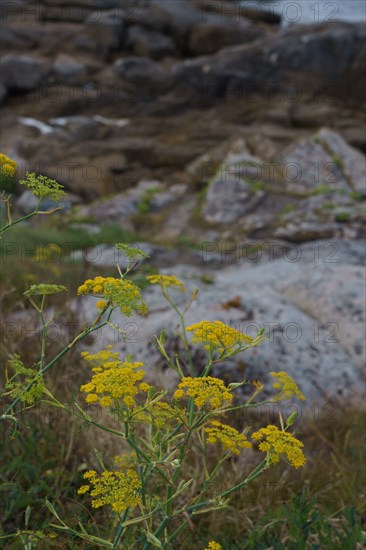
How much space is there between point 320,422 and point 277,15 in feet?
61.3

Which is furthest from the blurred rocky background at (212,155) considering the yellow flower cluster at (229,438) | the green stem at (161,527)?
the green stem at (161,527)

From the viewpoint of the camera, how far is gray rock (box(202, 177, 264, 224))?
291 inches

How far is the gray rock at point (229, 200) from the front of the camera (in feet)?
24.3

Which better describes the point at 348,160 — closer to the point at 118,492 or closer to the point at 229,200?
the point at 229,200

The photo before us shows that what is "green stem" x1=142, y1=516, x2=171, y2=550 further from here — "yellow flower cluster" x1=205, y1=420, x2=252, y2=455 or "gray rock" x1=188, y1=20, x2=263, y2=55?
"gray rock" x1=188, y1=20, x2=263, y2=55

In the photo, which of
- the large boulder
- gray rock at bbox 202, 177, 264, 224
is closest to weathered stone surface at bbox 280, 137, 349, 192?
gray rock at bbox 202, 177, 264, 224

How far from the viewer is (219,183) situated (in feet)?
26.3

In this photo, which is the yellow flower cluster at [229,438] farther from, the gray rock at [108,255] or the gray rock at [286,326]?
the gray rock at [108,255]

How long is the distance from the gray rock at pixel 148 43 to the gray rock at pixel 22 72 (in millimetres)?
2891

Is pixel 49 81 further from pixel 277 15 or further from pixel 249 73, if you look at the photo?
pixel 277 15


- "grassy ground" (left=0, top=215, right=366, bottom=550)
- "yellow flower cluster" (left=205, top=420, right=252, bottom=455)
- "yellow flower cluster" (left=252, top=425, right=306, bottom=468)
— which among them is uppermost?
"yellow flower cluster" (left=252, top=425, right=306, bottom=468)

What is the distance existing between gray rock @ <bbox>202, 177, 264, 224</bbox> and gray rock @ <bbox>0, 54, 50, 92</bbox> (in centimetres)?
748

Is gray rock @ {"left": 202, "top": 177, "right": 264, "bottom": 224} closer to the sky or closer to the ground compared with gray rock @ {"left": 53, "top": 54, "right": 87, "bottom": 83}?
closer to the ground

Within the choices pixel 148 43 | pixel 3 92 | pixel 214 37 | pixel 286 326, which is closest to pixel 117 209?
pixel 286 326
